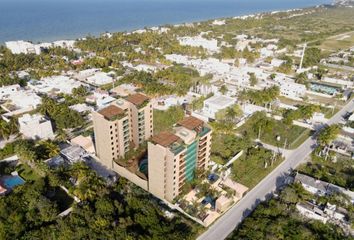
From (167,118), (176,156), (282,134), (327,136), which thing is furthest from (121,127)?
(327,136)

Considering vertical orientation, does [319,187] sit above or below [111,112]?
below

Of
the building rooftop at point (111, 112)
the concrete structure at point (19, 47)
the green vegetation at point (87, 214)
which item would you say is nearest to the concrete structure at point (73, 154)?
the green vegetation at point (87, 214)

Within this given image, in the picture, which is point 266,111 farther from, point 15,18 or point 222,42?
point 15,18

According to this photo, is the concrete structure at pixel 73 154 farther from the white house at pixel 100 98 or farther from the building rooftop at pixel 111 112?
the white house at pixel 100 98

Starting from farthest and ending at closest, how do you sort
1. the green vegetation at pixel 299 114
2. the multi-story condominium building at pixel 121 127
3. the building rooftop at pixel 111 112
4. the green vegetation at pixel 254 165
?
1. the green vegetation at pixel 299 114
2. the green vegetation at pixel 254 165
3. the multi-story condominium building at pixel 121 127
4. the building rooftop at pixel 111 112

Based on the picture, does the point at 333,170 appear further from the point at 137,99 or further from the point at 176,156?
the point at 137,99
